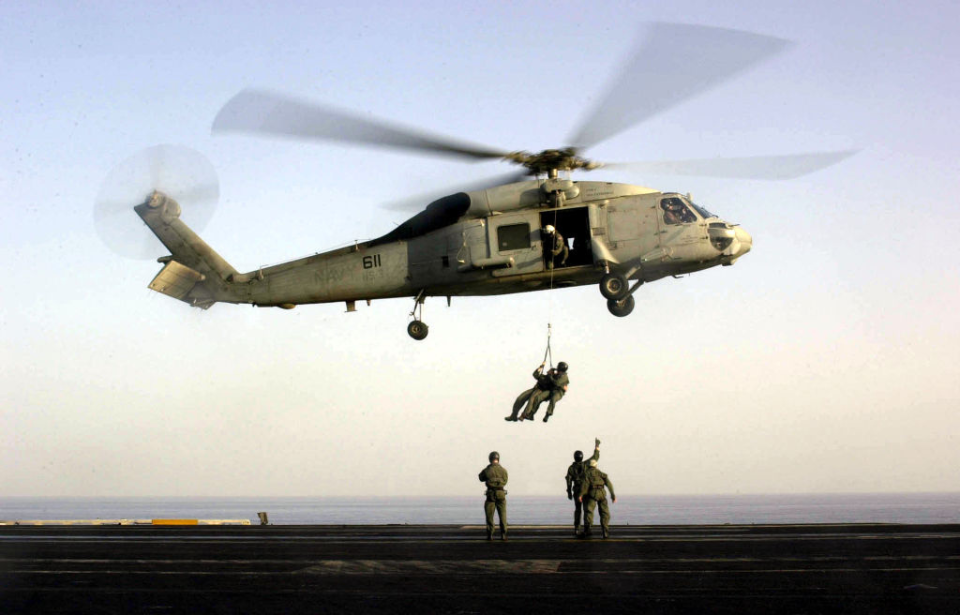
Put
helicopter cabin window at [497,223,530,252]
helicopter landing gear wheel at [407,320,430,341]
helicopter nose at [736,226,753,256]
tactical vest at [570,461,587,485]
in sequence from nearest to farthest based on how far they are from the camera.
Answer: tactical vest at [570,461,587,485] → helicopter nose at [736,226,753,256] → helicopter cabin window at [497,223,530,252] → helicopter landing gear wheel at [407,320,430,341]

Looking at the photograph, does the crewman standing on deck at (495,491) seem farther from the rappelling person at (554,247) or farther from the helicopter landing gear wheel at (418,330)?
the rappelling person at (554,247)

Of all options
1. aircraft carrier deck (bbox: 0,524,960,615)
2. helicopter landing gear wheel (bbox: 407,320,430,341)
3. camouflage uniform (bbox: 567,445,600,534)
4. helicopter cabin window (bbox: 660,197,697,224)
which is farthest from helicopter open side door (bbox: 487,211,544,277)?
aircraft carrier deck (bbox: 0,524,960,615)

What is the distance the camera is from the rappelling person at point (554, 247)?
23.6 metres

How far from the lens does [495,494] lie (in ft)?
70.6

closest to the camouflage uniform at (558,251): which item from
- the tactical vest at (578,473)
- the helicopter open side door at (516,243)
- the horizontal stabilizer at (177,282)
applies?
the helicopter open side door at (516,243)

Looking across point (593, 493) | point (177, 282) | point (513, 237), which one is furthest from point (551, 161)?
point (177, 282)

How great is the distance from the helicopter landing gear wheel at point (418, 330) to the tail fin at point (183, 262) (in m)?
5.65

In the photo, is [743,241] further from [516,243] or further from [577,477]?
[577,477]

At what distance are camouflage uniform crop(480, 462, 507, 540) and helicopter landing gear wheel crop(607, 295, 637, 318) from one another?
16.4 ft

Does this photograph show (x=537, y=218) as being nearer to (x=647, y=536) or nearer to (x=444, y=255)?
(x=444, y=255)

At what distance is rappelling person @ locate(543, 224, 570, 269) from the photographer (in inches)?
928

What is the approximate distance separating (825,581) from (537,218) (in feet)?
40.6

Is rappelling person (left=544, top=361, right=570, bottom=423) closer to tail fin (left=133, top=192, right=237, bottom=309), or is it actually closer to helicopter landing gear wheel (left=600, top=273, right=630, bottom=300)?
helicopter landing gear wheel (left=600, top=273, right=630, bottom=300)

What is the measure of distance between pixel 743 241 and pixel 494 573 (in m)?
12.3
